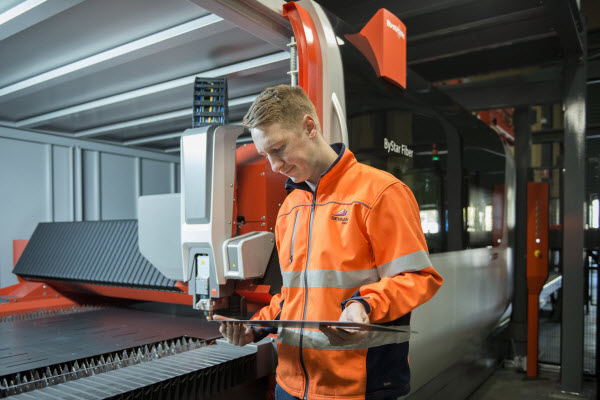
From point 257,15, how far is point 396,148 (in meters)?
1.11

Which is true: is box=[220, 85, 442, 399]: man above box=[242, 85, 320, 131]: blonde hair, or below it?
below

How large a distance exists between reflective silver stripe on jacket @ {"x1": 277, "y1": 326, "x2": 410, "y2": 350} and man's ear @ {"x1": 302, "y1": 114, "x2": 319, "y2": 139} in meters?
0.61

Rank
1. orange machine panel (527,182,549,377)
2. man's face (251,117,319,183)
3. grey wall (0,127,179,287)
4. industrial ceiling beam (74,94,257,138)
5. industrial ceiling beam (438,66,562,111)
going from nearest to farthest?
man's face (251,117,319,183) < industrial ceiling beam (74,94,257,138) < industrial ceiling beam (438,66,562,111) < orange machine panel (527,182,549,377) < grey wall (0,127,179,287)

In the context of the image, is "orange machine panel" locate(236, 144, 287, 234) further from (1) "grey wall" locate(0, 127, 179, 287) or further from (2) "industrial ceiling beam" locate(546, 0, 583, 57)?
(1) "grey wall" locate(0, 127, 179, 287)

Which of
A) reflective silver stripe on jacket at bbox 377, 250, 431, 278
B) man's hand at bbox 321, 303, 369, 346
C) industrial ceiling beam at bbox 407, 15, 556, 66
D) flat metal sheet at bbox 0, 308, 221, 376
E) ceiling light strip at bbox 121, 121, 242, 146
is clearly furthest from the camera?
ceiling light strip at bbox 121, 121, 242, 146

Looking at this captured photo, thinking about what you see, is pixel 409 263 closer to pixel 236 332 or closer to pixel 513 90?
pixel 236 332

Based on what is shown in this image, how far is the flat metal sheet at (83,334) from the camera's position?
7.73ft

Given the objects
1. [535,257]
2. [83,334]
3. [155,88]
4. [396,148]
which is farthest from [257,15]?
[535,257]

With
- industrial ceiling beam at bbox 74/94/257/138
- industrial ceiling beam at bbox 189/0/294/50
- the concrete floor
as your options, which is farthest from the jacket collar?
the concrete floor

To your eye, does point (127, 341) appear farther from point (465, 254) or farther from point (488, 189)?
point (488, 189)

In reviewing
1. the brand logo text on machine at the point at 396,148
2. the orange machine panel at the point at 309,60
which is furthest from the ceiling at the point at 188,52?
the brand logo text on machine at the point at 396,148

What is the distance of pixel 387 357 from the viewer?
1.45 metres

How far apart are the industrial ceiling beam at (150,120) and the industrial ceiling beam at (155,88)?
0.65m

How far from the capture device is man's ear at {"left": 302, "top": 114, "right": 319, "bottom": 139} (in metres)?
1.44
